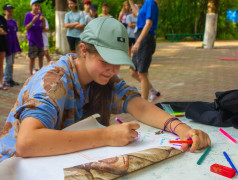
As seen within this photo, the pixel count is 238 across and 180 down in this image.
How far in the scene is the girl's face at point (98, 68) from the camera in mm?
1349

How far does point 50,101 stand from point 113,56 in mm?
332

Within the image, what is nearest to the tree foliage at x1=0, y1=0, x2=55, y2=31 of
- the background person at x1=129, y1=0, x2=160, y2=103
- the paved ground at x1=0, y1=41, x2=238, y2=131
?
the paved ground at x1=0, y1=41, x2=238, y2=131

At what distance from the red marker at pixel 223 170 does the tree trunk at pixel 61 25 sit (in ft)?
25.9

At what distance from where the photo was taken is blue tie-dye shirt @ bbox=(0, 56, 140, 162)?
1140mm

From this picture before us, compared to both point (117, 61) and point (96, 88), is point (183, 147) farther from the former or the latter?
point (96, 88)

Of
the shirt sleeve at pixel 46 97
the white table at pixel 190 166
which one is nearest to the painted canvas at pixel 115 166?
the white table at pixel 190 166

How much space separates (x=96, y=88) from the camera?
158 centimetres

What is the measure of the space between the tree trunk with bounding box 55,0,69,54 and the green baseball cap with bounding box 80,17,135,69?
24.3 feet

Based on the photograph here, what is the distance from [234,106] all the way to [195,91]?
347 cm

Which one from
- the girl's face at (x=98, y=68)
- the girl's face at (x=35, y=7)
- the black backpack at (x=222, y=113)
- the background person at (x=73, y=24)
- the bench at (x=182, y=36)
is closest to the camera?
the girl's face at (x=98, y=68)

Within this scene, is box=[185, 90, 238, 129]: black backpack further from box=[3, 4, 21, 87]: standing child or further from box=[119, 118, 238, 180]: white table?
box=[3, 4, 21, 87]: standing child

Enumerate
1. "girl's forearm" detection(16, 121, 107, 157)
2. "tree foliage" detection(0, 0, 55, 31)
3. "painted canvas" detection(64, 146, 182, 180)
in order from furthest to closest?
"tree foliage" detection(0, 0, 55, 31) → "girl's forearm" detection(16, 121, 107, 157) → "painted canvas" detection(64, 146, 182, 180)

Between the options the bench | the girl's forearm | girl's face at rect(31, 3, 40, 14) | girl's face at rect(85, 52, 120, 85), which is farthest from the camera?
the bench

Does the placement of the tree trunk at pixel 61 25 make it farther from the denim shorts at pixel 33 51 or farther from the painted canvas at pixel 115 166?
the painted canvas at pixel 115 166
